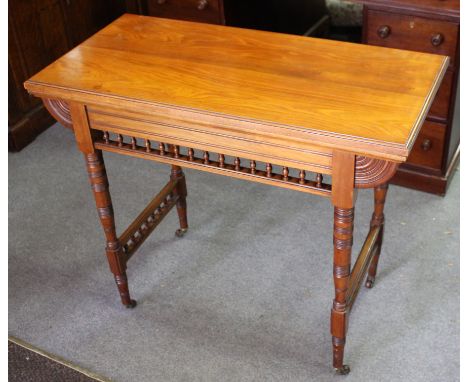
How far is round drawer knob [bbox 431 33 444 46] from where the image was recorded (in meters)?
2.78

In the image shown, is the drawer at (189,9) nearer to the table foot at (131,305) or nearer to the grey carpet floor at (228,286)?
the grey carpet floor at (228,286)

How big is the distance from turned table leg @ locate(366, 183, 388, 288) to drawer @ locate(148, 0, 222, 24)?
4.58 ft

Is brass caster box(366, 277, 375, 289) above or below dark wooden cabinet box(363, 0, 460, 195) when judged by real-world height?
below

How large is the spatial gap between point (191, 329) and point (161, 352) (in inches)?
6.0

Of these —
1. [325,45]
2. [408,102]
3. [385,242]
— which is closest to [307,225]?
[385,242]

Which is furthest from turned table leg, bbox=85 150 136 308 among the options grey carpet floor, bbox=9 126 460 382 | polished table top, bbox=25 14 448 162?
polished table top, bbox=25 14 448 162

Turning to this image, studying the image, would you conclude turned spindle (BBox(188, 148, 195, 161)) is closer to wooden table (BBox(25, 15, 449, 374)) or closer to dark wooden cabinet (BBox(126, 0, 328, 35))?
wooden table (BBox(25, 15, 449, 374))

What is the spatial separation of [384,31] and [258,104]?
113 centimetres

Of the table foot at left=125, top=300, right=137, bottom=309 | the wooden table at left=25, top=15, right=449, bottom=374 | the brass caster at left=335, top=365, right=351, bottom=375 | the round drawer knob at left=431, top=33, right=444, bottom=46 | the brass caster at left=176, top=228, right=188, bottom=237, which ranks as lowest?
the brass caster at left=335, top=365, right=351, bottom=375

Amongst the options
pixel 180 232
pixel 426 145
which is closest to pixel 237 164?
pixel 180 232

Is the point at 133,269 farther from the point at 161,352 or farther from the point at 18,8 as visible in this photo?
the point at 18,8

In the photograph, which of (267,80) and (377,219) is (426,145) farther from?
(267,80)

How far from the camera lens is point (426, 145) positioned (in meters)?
3.07

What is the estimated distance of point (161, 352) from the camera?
2555mm
